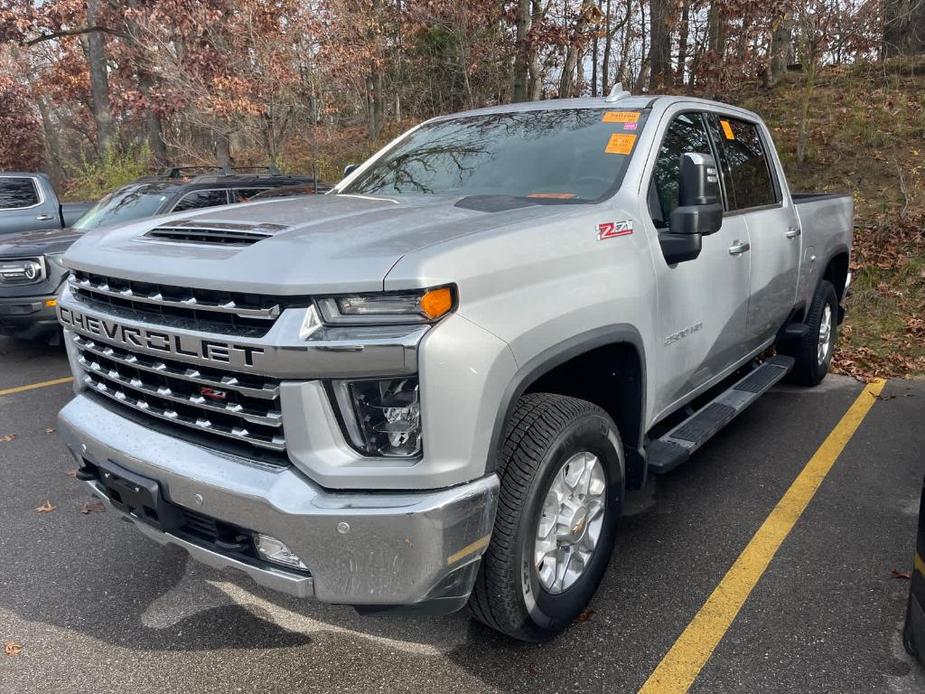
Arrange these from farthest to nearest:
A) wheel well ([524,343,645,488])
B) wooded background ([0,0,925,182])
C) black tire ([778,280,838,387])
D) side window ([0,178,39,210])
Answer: wooded background ([0,0,925,182]), side window ([0,178,39,210]), black tire ([778,280,838,387]), wheel well ([524,343,645,488])

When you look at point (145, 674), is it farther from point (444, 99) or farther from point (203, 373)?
point (444, 99)

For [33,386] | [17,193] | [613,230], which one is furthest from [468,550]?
[17,193]

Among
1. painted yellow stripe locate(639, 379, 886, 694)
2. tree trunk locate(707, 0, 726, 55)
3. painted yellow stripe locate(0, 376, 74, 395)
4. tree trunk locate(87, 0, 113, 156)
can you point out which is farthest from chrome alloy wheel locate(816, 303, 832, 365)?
tree trunk locate(87, 0, 113, 156)

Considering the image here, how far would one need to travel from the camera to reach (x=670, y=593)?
2.97 m

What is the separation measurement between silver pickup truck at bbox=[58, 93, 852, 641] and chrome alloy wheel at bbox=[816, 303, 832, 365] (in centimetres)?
245

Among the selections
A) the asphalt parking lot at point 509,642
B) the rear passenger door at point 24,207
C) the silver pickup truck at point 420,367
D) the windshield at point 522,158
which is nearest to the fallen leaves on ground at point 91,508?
the asphalt parking lot at point 509,642

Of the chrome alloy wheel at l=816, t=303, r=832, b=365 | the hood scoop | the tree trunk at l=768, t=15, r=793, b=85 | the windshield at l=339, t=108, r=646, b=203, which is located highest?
the tree trunk at l=768, t=15, r=793, b=85

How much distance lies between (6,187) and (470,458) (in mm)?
10236

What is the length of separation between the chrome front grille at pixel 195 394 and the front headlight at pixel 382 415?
0.21 meters

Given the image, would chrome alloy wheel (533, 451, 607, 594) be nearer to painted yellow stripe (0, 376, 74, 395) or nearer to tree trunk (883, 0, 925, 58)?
painted yellow stripe (0, 376, 74, 395)

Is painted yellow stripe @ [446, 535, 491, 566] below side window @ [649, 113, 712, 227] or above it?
below

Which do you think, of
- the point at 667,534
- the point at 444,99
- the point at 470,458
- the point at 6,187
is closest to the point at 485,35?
the point at 444,99

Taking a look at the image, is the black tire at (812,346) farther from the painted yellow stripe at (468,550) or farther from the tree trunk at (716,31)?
the tree trunk at (716,31)

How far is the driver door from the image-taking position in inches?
122
